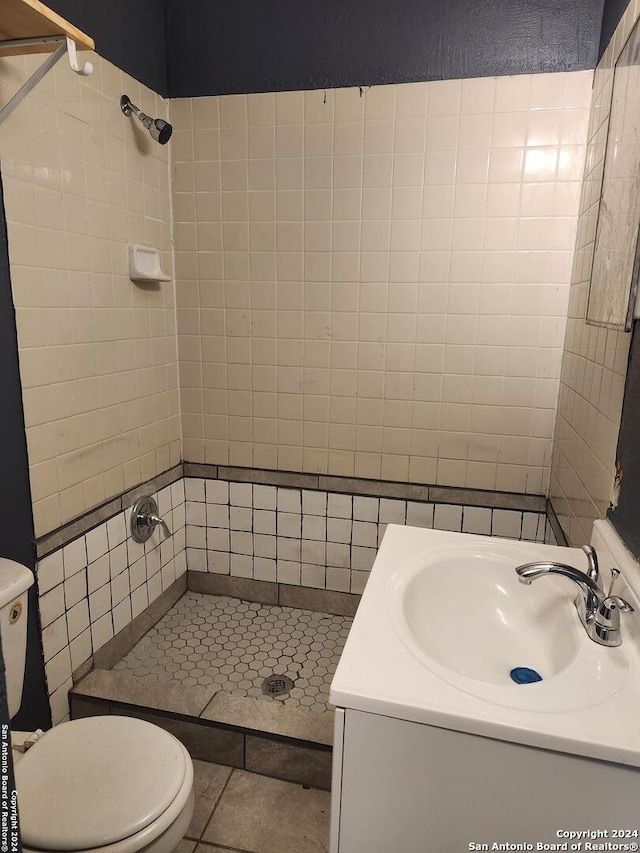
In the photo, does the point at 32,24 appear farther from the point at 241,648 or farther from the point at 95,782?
the point at 241,648

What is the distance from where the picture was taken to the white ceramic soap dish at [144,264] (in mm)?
1938

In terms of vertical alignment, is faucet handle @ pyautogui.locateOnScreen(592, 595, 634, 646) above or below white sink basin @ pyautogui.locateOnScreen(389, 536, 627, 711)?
above

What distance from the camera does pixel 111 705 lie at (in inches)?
67.9

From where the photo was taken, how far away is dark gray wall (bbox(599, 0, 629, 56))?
5.02 feet

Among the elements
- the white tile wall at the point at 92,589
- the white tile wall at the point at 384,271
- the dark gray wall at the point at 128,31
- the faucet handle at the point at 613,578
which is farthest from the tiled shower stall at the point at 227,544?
the dark gray wall at the point at 128,31

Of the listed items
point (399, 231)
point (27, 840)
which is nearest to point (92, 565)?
point (27, 840)

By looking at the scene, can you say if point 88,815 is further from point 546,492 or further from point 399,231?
point 399,231

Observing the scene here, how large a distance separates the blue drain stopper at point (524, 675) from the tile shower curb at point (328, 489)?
0.79 meters

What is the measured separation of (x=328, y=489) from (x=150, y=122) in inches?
59.0

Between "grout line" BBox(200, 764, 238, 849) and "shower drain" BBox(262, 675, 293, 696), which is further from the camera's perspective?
"shower drain" BBox(262, 675, 293, 696)

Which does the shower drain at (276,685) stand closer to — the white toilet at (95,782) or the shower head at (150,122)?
the white toilet at (95,782)

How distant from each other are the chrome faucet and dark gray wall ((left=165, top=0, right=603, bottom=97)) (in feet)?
5.49

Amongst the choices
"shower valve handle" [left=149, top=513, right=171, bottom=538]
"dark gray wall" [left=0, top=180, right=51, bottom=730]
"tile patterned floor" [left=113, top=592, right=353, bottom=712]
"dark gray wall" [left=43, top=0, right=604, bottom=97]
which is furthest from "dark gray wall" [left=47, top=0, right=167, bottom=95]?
"tile patterned floor" [left=113, top=592, right=353, bottom=712]

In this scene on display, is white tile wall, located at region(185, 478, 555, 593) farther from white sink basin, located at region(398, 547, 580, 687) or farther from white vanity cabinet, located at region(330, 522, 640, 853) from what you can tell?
white vanity cabinet, located at region(330, 522, 640, 853)
